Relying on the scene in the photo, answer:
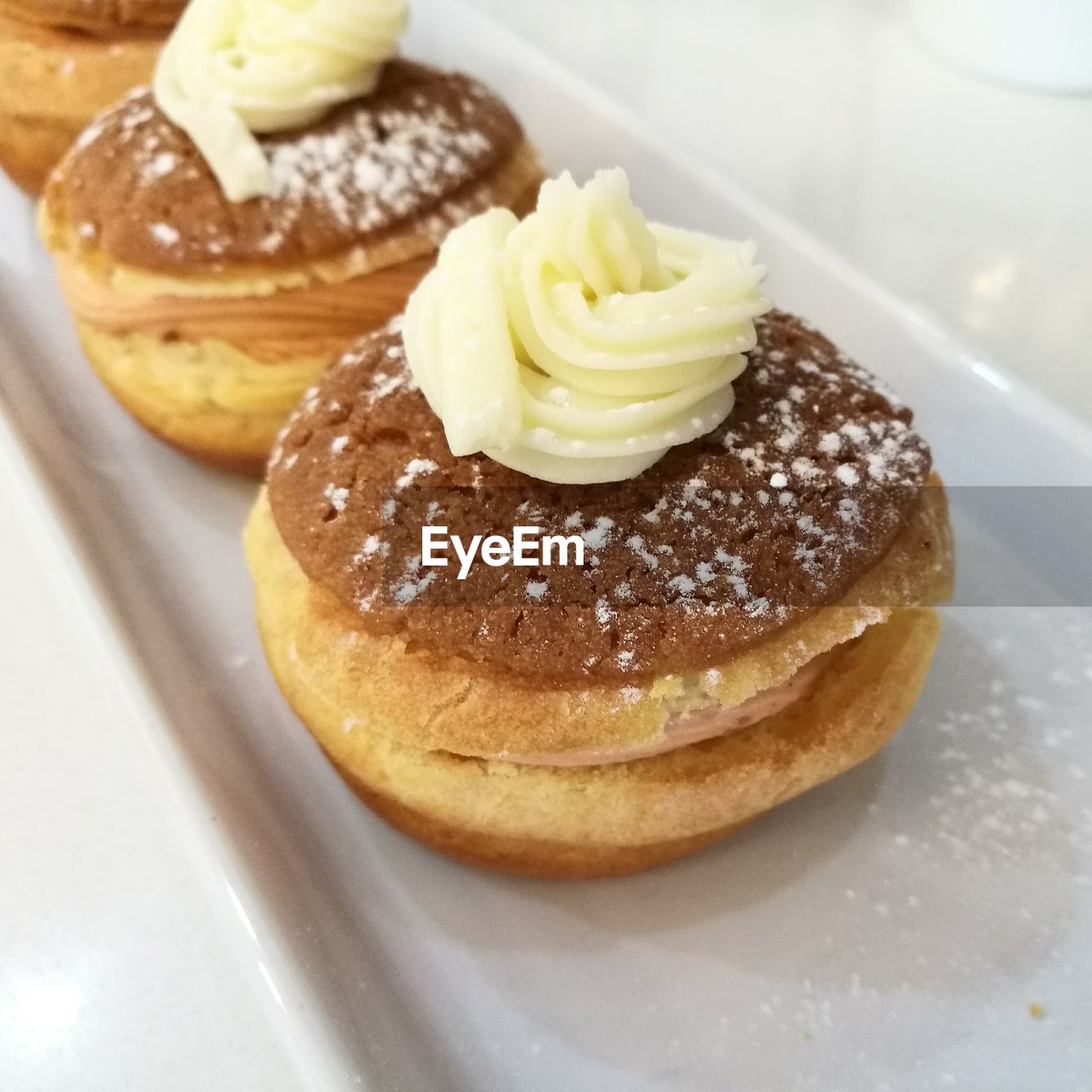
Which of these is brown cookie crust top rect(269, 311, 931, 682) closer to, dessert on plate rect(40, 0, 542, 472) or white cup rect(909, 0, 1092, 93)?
dessert on plate rect(40, 0, 542, 472)

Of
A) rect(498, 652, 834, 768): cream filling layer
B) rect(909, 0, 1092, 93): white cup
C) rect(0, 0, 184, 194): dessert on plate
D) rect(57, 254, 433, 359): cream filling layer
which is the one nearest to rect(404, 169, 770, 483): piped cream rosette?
rect(498, 652, 834, 768): cream filling layer

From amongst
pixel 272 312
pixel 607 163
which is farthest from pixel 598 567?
pixel 607 163

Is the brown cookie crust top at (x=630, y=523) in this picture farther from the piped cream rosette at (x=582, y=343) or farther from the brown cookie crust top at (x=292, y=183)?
the brown cookie crust top at (x=292, y=183)

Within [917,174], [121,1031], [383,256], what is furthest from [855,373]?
[917,174]

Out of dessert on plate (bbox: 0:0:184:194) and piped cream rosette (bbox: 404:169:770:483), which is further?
dessert on plate (bbox: 0:0:184:194)

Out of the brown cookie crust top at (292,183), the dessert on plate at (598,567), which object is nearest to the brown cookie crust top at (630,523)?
the dessert on plate at (598,567)
